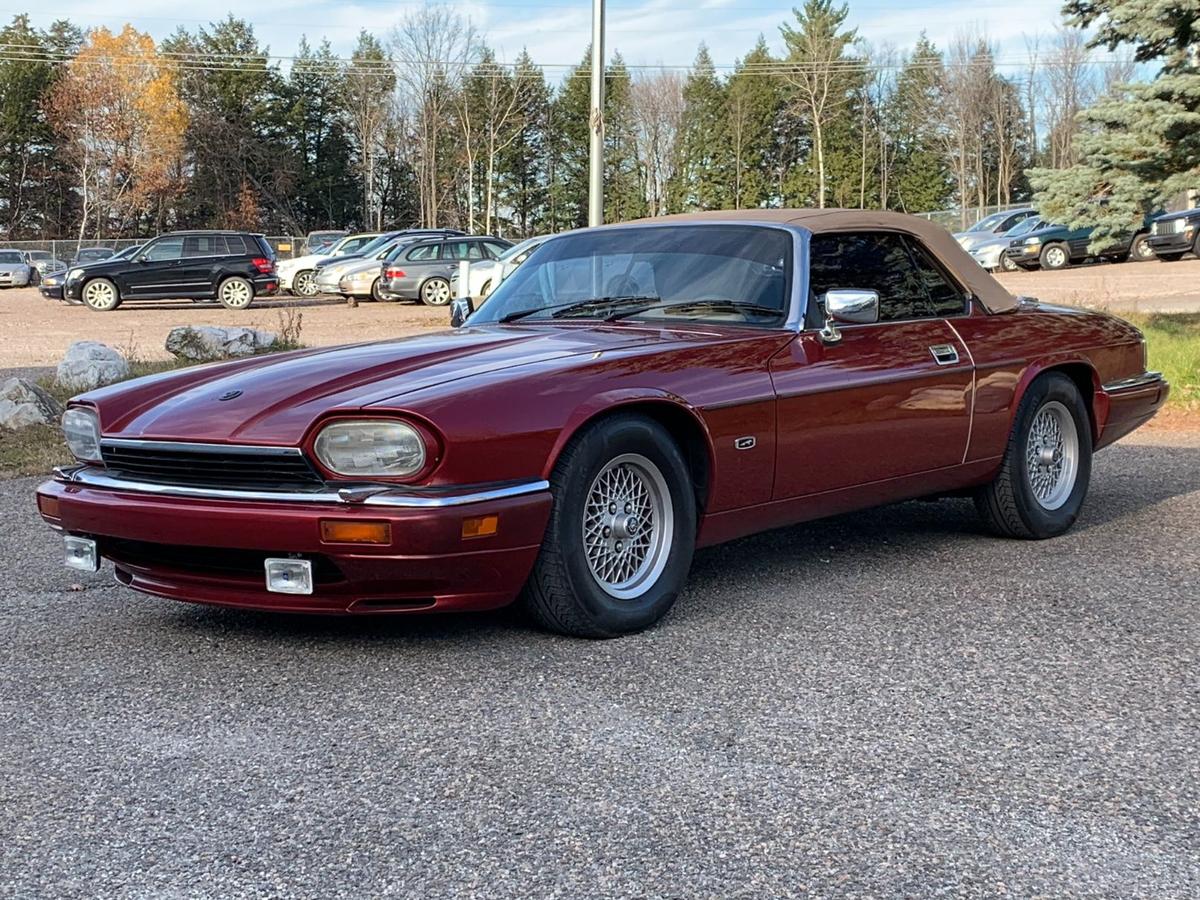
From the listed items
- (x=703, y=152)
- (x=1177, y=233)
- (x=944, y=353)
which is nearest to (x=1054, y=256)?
(x=1177, y=233)

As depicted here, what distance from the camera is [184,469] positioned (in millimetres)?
4203

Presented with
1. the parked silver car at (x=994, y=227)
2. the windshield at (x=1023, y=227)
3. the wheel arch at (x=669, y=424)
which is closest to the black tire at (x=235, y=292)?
the parked silver car at (x=994, y=227)

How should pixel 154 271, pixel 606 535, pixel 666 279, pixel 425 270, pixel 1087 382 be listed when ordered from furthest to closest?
pixel 154 271, pixel 425 270, pixel 1087 382, pixel 666 279, pixel 606 535

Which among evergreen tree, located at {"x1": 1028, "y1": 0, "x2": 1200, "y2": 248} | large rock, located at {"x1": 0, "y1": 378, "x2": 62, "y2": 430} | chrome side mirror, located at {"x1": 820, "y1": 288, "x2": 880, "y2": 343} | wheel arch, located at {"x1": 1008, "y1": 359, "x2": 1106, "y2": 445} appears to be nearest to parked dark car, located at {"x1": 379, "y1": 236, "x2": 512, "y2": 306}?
evergreen tree, located at {"x1": 1028, "y1": 0, "x2": 1200, "y2": 248}

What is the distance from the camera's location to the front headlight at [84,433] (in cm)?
455

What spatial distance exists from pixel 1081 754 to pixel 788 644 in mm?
1153

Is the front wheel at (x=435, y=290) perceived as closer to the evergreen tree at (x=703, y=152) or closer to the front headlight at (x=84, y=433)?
the front headlight at (x=84, y=433)

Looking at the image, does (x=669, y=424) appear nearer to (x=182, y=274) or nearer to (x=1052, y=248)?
(x=182, y=274)

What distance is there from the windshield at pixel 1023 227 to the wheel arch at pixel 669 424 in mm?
31448

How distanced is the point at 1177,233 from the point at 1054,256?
3.03 metres

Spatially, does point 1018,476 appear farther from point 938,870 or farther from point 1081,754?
point 938,870

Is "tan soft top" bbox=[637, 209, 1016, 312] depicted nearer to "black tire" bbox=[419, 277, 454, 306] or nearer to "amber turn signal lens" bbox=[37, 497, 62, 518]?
"amber turn signal lens" bbox=[37, 497, 62, 518]

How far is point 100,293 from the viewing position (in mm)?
28062

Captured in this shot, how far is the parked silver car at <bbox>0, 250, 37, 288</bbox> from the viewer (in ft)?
145
